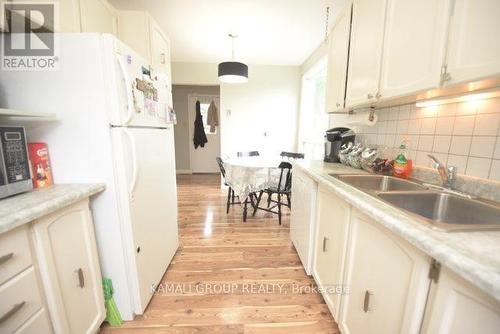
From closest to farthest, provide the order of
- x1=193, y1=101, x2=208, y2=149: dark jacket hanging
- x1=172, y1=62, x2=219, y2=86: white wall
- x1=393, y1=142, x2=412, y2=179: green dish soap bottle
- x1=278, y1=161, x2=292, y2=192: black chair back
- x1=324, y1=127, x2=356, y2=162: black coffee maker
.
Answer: x1=393, y1=142, x2=412, y2=179: green dish soap bottle < x1=324, y1=127, x2=356, y2=162: black coffee maker < x1=278, y1=161, x2=292, y2=192: black chair back < x1=172, y1=62, x2=219, y2=86: white wall < x1=193, y1=101, x2=208, y2=149: dark jacket hanging

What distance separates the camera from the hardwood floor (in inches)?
52.7

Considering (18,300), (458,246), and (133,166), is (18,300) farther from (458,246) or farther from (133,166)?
(458,246)

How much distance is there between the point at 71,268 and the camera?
1010 millimetres

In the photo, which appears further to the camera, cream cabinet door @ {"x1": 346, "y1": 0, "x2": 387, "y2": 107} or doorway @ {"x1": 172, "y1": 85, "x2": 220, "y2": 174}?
doorway @ {"x1": 172, "y1": 85, "x2": 220, "y2": 174}

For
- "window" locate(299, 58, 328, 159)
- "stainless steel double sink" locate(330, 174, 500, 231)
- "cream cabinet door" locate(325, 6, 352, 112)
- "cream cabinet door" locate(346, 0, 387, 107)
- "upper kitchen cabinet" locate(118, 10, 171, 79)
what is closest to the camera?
"stainless steel double sink" locate(330, 174, 500, 231)

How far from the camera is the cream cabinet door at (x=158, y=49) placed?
6.30ft

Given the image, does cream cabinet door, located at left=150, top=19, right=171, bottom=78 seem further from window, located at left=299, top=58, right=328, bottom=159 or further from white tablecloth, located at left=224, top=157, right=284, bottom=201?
window, located at left=299, top=58, right=328, bottom=159

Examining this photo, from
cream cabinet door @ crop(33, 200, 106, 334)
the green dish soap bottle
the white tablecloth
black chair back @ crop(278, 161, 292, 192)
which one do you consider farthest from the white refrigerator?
the green dish soap bottle

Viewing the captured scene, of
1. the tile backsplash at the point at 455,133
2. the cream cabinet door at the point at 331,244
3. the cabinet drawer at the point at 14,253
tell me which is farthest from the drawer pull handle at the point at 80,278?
the tile backsplash at the point at 455,133

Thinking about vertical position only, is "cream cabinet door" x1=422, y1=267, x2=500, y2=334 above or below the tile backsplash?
below

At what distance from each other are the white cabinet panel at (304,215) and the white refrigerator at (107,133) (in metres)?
1.17

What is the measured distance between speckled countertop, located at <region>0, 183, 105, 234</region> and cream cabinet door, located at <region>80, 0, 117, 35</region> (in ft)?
3.81

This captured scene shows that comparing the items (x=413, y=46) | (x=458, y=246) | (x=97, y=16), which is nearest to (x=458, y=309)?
(x=458, y=246)
